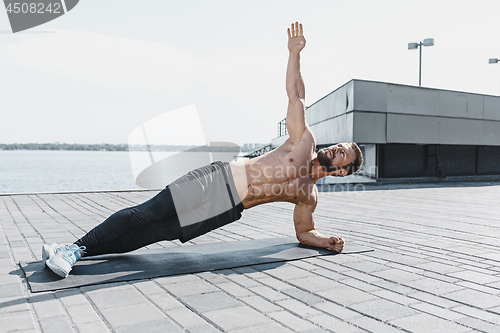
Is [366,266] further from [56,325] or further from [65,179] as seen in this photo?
[65,179]

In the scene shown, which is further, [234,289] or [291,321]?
[234,289]

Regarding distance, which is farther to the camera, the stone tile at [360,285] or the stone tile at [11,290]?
the stone tile at [360,285]

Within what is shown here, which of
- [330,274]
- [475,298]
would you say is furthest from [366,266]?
[475,298]

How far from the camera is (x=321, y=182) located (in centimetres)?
1476

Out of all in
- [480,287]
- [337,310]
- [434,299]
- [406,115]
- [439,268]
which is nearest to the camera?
[337,310]

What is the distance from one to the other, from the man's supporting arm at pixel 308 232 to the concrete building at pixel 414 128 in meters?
9.70

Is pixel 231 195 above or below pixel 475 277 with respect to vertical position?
above

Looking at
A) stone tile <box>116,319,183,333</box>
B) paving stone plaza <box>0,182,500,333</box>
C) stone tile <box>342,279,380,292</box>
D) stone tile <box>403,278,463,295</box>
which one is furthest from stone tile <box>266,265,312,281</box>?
stone tile <box>116,319,183,333</box>

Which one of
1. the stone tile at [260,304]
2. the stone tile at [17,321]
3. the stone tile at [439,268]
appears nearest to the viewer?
the stone tile at [17,321]

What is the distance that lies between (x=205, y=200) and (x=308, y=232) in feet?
4.51

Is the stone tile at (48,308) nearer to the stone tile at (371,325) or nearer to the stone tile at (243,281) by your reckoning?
the stone tile at (243,281)

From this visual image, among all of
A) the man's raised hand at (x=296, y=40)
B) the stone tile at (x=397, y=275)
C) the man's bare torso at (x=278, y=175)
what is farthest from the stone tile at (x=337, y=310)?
the man's raised hand at (x=296, y=40)

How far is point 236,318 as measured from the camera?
250 centimetres

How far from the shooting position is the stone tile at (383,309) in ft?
8.46
